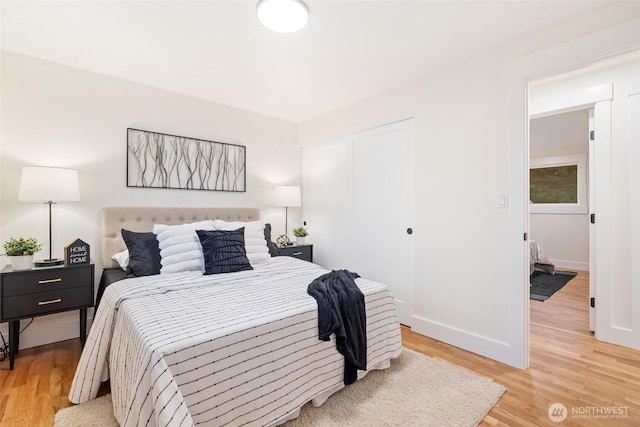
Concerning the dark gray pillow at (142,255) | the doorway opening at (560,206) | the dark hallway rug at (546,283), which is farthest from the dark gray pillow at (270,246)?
the doorway opening at (560,206)

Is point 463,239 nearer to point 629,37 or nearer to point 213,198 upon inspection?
point 629,37

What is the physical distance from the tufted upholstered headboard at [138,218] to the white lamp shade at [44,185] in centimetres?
46

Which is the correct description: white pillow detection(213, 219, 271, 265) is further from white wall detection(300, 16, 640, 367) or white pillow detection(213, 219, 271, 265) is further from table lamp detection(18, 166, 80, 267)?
white wall detection(300, 16, 640, 367)

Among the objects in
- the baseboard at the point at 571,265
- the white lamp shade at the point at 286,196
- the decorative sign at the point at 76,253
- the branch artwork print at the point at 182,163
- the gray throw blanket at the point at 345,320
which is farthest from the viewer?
the baseboard at the point at 571,265

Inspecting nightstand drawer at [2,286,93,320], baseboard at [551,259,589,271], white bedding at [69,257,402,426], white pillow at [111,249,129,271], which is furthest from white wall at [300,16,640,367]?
baseboard at [551,259,589,271]

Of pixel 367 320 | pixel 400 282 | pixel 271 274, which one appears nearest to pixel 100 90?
pixel 271 274

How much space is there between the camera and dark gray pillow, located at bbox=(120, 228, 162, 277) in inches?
93.2

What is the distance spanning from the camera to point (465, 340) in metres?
2.48

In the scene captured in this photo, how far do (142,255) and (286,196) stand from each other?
180 centimetres

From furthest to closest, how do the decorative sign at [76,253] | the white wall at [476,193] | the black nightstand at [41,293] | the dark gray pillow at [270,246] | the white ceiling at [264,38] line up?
the dark gray pillow at [270,246] < the decorative sign at [76,253] < the white wall at [476,193] < the black nightstand at [41,293] < the white ceiling at [264,38]

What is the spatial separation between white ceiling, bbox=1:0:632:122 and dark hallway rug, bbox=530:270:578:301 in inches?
134

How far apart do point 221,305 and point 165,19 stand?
194cm

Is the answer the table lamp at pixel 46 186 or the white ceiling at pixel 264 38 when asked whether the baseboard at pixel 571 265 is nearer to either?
the white ceiling at pixel 264 38

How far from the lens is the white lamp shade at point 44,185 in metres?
2.20
